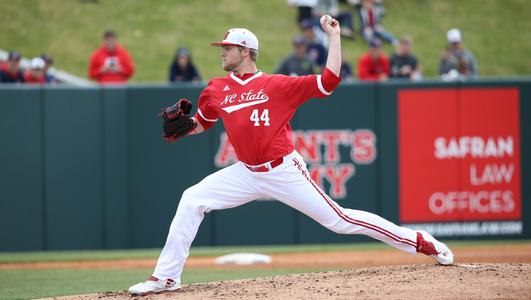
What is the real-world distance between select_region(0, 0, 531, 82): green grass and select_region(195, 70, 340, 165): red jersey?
13.4 m

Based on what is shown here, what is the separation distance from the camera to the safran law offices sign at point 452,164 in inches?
559

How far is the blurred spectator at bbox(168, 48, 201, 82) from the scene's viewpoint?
15.3 metres

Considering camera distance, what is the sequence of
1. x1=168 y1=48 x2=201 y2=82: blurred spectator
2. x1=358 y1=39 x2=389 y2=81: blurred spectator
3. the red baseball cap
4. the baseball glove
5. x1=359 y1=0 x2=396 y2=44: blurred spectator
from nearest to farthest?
the red baseball cap
the baseball glove
x1=168 y1=48 x2=201 y2=82: blurred spectator
x1=358 y1=39 x2=389 y2=81: blurred spectator
x1=359 y1=0 x2=396 y2=44: blurred spectator

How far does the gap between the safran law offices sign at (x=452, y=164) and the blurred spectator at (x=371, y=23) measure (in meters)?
7.88

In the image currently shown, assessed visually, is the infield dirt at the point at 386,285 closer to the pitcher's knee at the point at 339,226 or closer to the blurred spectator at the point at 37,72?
the pitcher's knee at the point at 339,226

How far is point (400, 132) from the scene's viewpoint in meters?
14.3

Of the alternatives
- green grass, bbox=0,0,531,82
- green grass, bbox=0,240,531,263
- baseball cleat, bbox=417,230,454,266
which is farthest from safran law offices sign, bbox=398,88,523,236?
green grass, bbox=0,0,531,82

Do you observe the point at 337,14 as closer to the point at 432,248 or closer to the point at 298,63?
the point at 298,63

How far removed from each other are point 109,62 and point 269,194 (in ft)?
27.1

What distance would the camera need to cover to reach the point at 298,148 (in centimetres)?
1395

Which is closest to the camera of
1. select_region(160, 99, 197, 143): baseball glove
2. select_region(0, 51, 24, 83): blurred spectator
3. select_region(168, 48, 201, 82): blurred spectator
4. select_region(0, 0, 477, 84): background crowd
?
select_region(160, 99, 197, 143): baseball glove

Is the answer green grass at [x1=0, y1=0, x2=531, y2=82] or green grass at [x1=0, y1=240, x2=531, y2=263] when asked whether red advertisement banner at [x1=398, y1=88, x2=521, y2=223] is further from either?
green grass at [x1=0, y1=0, x2=531, y2=82]

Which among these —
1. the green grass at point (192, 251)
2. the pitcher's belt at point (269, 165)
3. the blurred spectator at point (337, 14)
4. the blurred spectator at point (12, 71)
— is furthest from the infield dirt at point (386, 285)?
the blurred spectator at point (337, 14)

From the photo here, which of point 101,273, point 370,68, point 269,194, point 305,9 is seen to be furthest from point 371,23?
point 269,194
